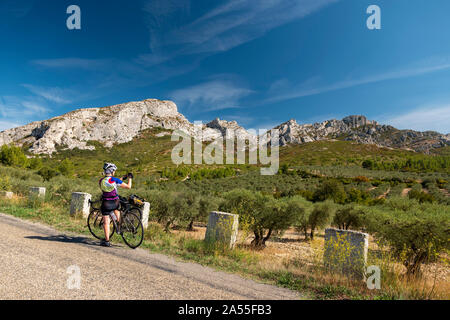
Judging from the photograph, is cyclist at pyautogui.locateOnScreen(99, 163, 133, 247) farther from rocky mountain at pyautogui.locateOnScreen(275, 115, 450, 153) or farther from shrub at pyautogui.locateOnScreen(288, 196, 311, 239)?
rocky mountain at pyautogui.locateOnScreen(275, 115, 450, 153)

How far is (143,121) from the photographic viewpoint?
172m

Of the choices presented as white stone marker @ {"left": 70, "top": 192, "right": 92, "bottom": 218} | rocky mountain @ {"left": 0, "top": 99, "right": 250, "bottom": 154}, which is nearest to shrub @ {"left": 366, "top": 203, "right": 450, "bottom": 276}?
white stone marker @ {"left": 70, "top": 192, "right": 92, "bottom": 218}

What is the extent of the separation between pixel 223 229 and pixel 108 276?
3.71 meters

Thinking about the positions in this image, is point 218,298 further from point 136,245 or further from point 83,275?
point 136,245

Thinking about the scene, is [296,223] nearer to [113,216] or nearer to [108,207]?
[113,216]

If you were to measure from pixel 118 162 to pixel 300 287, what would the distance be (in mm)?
125492

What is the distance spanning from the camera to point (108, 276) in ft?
14.9

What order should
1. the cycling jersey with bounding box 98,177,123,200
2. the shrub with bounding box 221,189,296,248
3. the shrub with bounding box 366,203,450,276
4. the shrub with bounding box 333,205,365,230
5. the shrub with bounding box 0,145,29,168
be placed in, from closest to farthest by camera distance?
the cycling jersey with bounding box 98,177,123,200, the shrub with bounding box 366,203,450,276, the shrub with bounding box 221,189,296,248, the shrub with bounding box 333,205,365,230, the shrub with bounding box 0,145,29,168

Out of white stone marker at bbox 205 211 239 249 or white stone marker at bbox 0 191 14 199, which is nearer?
white stone marker at bbox 205 211 239 249

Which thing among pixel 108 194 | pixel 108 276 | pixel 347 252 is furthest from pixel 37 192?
pixel 347 252

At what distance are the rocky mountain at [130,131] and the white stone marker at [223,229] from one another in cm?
14855


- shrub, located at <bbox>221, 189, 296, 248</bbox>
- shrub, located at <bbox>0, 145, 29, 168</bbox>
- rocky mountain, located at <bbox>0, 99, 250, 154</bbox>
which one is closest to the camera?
shrub, located at <bbox>221, 189, 296, 248</bbox>

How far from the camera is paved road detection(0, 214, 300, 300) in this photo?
3813 millimetres

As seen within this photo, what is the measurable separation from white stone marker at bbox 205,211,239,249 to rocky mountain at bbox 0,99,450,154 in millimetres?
148553
